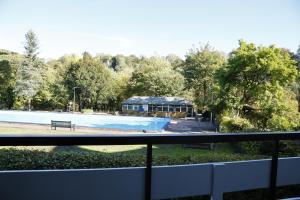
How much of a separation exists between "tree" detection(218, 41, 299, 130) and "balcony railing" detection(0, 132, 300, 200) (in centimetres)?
928

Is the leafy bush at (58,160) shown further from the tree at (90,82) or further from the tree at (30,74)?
the tree at (90,82)

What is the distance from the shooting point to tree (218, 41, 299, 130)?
10562 millimetres

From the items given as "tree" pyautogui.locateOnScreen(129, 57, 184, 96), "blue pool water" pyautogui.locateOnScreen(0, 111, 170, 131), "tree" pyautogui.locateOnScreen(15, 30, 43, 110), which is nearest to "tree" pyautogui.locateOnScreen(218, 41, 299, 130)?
"blue pool water" pyautogui.locateOnScreen(0, 111, 170, 131)

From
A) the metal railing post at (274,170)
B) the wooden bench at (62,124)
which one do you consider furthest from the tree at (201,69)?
the metal railing post at (274,170)

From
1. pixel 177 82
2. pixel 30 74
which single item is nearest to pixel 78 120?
pixel 30 74

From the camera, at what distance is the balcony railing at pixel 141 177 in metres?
0.92

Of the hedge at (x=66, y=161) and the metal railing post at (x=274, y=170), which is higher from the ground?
the metal railing post at (x=274, y=170)

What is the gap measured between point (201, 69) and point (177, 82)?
329cm

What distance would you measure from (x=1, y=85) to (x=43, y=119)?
9.67ft

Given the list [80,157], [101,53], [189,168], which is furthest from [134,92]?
[189,168]

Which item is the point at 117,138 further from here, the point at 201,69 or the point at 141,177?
the point at 201,69

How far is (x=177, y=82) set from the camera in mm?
22594

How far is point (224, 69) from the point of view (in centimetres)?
1170

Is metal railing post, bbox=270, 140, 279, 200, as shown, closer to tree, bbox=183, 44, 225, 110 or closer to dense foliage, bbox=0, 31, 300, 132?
dense foliage, bbox=0, 31, 300, 132
